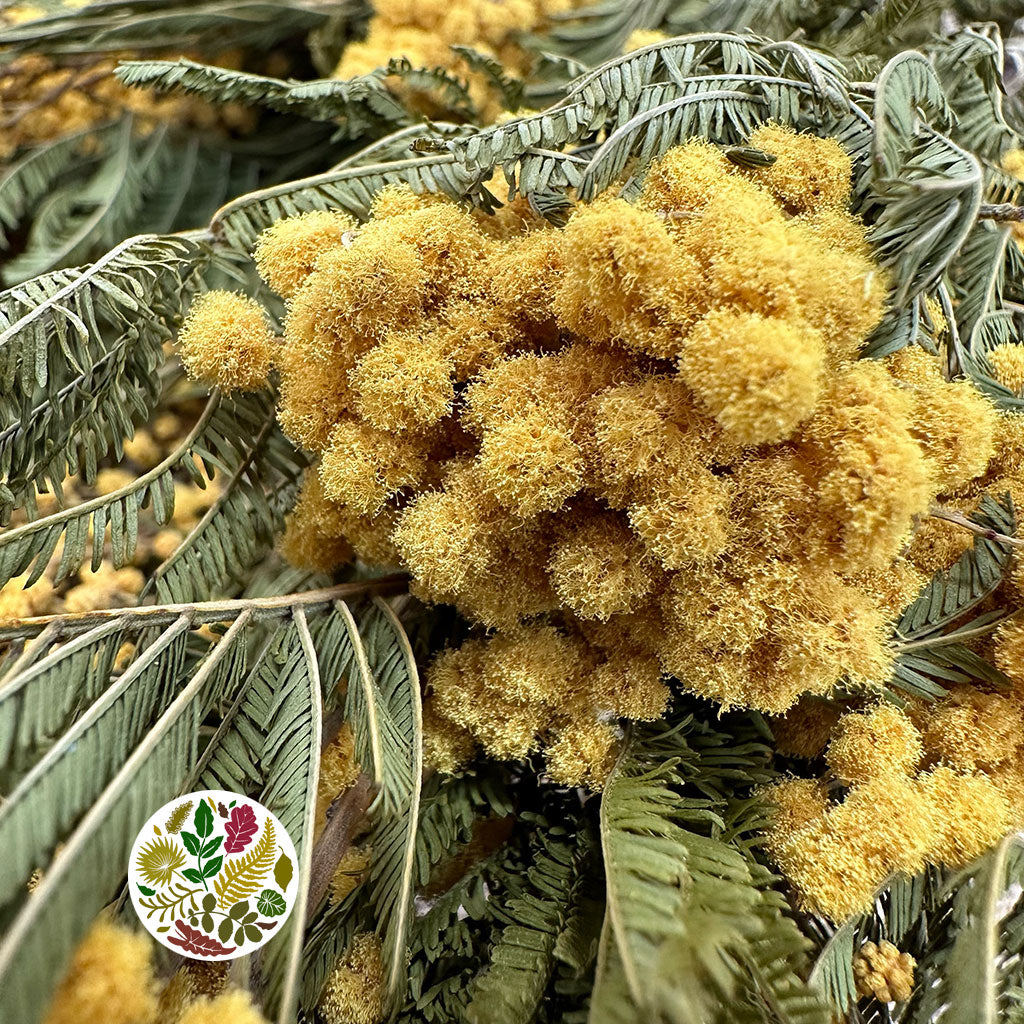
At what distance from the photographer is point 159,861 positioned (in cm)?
52

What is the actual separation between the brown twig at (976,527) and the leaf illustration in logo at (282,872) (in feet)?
1.74

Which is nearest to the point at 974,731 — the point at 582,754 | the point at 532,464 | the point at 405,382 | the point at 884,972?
the point at 884,972

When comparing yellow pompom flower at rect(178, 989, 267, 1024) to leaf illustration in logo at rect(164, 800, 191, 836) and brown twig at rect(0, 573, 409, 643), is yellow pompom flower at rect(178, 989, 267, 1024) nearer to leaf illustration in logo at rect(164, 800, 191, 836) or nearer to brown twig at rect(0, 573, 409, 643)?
leaf illustration in logo at rect(164, 800, 191, 836)

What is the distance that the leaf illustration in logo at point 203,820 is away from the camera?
54cm

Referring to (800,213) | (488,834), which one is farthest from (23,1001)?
(800,213)

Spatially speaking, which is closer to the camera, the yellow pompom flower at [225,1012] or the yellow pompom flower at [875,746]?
the yellow pompom flower at [225,1012]

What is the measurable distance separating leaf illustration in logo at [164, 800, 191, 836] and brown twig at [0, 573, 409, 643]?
0.15m

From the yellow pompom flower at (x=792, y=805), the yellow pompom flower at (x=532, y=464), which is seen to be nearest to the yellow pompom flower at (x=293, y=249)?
the yellow pompom flower at (x=532, y=464)

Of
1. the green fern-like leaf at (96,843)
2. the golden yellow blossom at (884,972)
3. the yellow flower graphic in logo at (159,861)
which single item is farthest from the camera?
the golden yellow blossom at (884,972)

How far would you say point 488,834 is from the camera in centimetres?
75

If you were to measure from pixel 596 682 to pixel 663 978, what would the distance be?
0.78 feet

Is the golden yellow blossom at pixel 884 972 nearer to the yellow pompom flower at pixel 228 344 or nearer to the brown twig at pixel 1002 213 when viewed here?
the brown twig at pixel 1002 213

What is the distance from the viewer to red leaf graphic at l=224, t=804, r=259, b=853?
0.54 meters

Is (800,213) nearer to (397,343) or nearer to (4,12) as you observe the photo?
(397,343)
